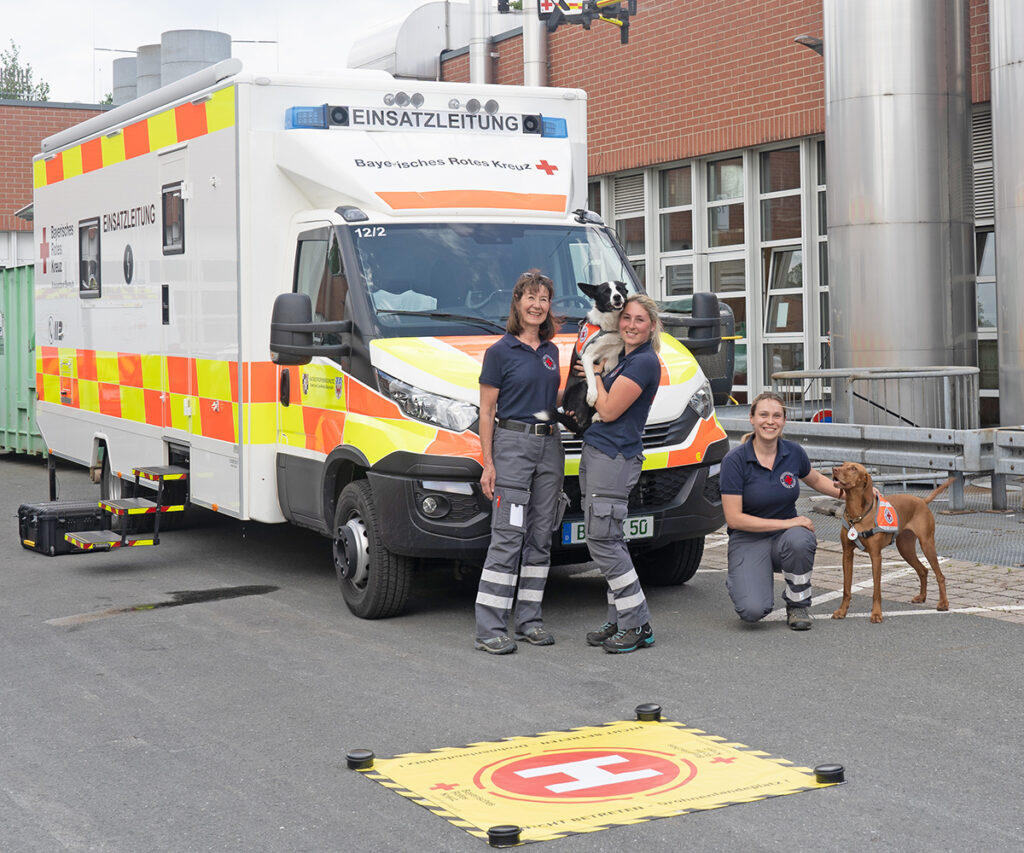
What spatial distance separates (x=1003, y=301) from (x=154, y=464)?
773cm

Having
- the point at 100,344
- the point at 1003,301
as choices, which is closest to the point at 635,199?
the point at 1003,301

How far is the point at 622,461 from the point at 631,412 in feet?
0.83

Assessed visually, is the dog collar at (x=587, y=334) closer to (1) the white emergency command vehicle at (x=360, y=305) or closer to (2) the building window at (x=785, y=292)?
(1) the white emergency command vehicle at (x=360, y=305)

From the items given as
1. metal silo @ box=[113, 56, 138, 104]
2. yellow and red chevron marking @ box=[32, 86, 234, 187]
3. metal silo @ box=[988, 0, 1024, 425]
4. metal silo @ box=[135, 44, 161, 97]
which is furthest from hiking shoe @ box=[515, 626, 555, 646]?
metal silo @ box=[113, 56, 138, 104]

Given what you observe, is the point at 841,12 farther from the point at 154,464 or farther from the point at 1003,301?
the point at 154,464

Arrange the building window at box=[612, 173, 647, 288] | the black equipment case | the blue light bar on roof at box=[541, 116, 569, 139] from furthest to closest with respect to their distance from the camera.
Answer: the building window at box=[612, 173, 647, 288] < the black equipment case < the blue light bar on roof at box=[541, 116, 569, 139]

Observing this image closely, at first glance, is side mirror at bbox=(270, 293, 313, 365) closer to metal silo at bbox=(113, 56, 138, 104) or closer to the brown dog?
the brown dog

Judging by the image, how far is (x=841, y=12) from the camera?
1431 centimetres

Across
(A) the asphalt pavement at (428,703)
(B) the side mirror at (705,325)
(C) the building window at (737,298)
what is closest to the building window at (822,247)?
(C) the building window at (737,298)

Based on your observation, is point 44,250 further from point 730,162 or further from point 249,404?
point 730,162

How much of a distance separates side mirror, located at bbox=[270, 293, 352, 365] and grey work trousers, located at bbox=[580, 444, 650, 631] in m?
1.73

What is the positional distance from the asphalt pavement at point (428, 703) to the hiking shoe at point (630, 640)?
0.08 meters

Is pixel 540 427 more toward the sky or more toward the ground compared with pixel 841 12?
more toward the ground

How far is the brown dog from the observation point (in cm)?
781
